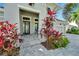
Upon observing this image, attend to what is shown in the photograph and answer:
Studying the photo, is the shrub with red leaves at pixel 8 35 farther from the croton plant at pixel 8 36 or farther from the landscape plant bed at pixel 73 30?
the landscape plant bed at pixel 73 30

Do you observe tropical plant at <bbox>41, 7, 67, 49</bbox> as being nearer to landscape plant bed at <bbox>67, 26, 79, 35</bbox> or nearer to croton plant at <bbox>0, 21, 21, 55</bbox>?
landscape plant bed at <bbox>67, 26, 79, 35</bbox>

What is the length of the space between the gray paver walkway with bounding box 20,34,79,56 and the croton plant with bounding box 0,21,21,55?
Answer: 175 mm

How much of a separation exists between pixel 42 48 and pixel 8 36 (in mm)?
602

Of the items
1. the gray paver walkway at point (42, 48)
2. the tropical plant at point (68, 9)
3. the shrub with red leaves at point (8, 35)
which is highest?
the tropical plant at point (68, 9)

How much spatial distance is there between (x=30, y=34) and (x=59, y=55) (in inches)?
23.4

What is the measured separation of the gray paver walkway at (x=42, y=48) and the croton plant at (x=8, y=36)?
6.9 inches

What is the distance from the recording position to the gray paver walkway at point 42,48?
2.71 metres

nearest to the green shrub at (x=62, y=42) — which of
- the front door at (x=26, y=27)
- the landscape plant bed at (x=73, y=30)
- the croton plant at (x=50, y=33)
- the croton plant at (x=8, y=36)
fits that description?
the croton plant at (x=50, y=33)

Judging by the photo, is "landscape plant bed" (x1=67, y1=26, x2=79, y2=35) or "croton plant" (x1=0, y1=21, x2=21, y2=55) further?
"landscape plant bed" (x1=67, y1=26, x2=79, y2=35)

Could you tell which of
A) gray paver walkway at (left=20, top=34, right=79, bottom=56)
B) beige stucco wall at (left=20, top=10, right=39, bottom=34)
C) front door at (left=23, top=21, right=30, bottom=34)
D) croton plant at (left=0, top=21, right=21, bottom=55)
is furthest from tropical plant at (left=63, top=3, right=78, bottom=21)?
croton plant at (left=0, top=21, right=21, bottom=55)

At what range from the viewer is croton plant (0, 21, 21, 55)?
2.56 meters

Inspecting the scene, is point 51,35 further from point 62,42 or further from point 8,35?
point 8,35

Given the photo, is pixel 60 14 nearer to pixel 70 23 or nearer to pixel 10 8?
pixel 70 23

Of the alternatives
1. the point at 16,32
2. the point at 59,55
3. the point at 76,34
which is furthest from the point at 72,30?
the point at 16,32
